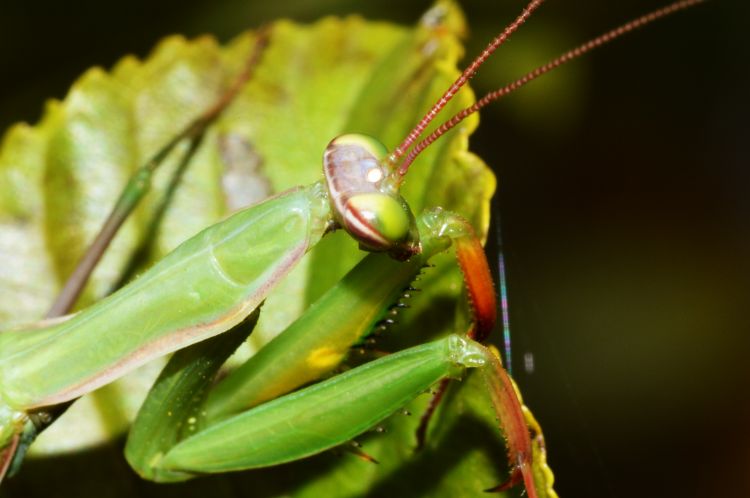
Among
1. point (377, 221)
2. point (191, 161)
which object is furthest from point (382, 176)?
point (191, 161)

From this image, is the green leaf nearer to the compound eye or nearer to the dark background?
the compound eye

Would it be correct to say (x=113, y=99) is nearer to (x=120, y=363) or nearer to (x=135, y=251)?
(x=135, y=251)

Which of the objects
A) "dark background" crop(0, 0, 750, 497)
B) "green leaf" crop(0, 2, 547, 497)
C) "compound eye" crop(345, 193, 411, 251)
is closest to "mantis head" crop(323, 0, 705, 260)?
"compound eye" crop(345, 193, 411, 251)

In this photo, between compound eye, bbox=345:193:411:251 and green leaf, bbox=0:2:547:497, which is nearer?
compound eye, bbox=345:193:411:251

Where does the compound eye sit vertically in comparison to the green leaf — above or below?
below

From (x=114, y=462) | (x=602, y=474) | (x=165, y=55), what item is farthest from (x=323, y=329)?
(x=165, y=55)

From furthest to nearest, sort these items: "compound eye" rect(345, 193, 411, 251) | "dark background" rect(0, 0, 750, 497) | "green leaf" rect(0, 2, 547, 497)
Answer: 1. "dark background" rect(0, 0, 750, 497)
2. "green leaf" rect(0, 2, 547, 497)
3. "compound eye" rect(345, 193, 411, 251)

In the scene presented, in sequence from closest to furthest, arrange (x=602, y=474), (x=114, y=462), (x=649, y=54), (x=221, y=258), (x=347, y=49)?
(x=221, y=258) → (x=114, y=462) → (x=602, y=474) → (x=347, y=49) → (x=649, y=54)
